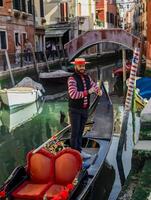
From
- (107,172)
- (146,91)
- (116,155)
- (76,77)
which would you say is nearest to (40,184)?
(76,77)

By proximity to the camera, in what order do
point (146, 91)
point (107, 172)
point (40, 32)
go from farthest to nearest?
point (40, 32)
point (146, 91)
point (107, 172)

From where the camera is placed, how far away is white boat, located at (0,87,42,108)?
9.27 metres

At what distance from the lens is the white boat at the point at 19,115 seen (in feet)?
26.8

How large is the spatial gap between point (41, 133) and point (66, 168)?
390 centimetres

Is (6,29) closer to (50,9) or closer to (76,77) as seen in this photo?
(50,9)

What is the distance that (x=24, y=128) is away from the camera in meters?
7.68

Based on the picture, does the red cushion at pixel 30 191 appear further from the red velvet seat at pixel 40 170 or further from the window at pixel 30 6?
the window at pixel 30 6

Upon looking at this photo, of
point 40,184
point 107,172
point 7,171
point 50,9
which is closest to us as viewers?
point 40,184

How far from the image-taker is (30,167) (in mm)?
3377

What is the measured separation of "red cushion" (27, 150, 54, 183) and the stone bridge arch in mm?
11564

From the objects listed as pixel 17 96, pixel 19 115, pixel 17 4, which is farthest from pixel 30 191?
pixel 17 4

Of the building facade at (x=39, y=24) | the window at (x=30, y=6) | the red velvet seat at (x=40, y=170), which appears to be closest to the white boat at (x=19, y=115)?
the red velvet seat at (x=40, y=170)

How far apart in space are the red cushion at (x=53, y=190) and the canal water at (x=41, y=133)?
957mm

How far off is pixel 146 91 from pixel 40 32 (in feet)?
36.5
